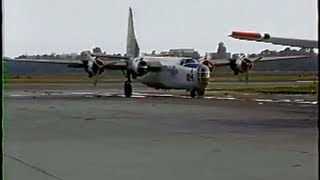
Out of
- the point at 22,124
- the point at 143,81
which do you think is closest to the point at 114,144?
the point at 22,124

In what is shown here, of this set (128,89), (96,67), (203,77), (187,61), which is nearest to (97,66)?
(96,67)

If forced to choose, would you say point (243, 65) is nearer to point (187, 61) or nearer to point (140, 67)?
point (187, 61)

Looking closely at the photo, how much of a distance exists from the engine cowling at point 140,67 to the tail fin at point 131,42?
4.51 m

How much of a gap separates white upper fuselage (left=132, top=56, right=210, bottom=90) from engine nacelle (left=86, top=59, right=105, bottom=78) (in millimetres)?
2809

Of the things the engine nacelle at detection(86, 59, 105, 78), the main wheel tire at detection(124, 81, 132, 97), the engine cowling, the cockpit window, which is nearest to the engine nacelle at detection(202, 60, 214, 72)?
the cockpit window

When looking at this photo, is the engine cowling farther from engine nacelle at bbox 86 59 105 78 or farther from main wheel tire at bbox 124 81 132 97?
engine nacelle at bbox 86 59 105 78

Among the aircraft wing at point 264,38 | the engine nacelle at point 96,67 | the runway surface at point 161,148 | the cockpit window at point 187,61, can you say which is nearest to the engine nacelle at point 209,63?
the cockpit window at point 187,61

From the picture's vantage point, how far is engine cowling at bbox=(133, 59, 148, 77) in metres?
44.2

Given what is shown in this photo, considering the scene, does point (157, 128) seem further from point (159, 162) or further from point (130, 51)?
point (130, 51)

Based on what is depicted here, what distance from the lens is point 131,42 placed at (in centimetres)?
5141

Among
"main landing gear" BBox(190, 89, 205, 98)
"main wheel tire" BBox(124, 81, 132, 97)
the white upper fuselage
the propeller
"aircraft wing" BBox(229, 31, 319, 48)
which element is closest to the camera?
"aircraft wing" BBox(229, 31, 319, 48)

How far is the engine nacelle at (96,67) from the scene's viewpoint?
4588 centimetres

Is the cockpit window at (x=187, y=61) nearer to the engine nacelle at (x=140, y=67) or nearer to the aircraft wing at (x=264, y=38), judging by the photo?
the engine nacelle at (x=140, y=67)

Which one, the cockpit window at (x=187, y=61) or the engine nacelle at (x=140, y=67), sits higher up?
the cockpit window at (x=187, y=61)
